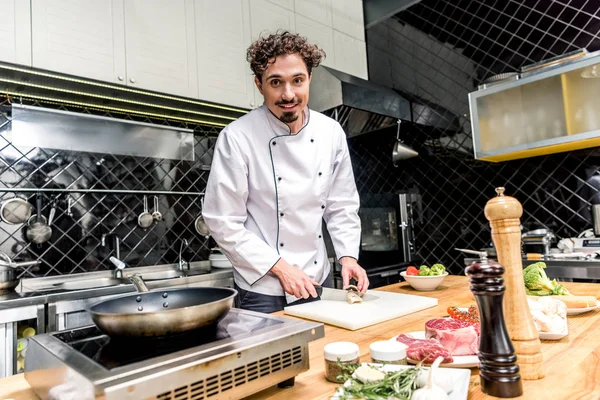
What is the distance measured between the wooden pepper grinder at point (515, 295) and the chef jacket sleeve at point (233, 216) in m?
0.74

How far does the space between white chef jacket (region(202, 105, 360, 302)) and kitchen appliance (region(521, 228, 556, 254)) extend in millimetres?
1516

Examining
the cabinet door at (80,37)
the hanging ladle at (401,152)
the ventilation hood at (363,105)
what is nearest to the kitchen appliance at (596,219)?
the ventilation hood at (363,105)

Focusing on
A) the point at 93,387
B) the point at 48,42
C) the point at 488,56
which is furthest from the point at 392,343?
the point at 488,56

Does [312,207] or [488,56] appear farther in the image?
[488,56]

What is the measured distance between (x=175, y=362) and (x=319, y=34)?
323 cm

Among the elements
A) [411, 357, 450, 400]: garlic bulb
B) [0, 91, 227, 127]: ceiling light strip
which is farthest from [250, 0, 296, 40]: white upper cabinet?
[411, 357, 450, 400]: garlic bulb

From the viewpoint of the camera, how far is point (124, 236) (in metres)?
2.52

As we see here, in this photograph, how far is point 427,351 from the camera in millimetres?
675

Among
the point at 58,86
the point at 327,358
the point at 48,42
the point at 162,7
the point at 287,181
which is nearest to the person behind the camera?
the point at 327,358

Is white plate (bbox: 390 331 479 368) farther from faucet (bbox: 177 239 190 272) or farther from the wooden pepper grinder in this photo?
faucet (bbox: 177 239 190 272)

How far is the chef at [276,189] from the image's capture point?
4.42 ft

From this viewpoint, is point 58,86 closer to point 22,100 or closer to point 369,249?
point 22,100

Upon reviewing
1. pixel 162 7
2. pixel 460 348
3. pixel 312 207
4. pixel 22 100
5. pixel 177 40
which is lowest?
pixel 460 348

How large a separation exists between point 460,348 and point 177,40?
2.36 metres
